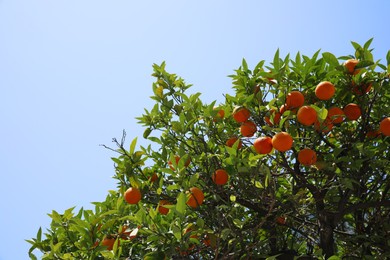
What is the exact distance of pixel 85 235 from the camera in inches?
108

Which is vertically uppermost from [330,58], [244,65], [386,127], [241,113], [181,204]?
[244,65]

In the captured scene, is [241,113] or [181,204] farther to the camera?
[241,113]

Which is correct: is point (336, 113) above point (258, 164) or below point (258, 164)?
above

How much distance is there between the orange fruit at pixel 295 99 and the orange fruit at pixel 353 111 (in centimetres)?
44

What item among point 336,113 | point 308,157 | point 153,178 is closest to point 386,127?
point 336,113

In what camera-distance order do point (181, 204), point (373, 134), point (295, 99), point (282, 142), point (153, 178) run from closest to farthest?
point (181, 204) < point (282, 142) < point (295, 99) < point (373, 134) < point (153, 178)

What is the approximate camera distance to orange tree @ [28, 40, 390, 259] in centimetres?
287

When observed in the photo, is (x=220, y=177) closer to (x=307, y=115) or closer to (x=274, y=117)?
(x=274, y=117)

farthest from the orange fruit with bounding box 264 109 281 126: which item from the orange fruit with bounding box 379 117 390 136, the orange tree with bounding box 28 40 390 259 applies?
the orange fruit with bounding box 379 117 390 136

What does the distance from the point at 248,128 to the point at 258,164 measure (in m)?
0.54

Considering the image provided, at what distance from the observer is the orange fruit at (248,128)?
3268 millimetres

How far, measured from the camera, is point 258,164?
9.16 feet

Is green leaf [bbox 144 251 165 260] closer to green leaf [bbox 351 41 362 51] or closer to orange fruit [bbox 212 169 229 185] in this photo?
orange fruit [bbox 212 169 229 185]

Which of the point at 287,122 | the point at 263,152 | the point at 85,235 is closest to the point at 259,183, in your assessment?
the point at 263,152
